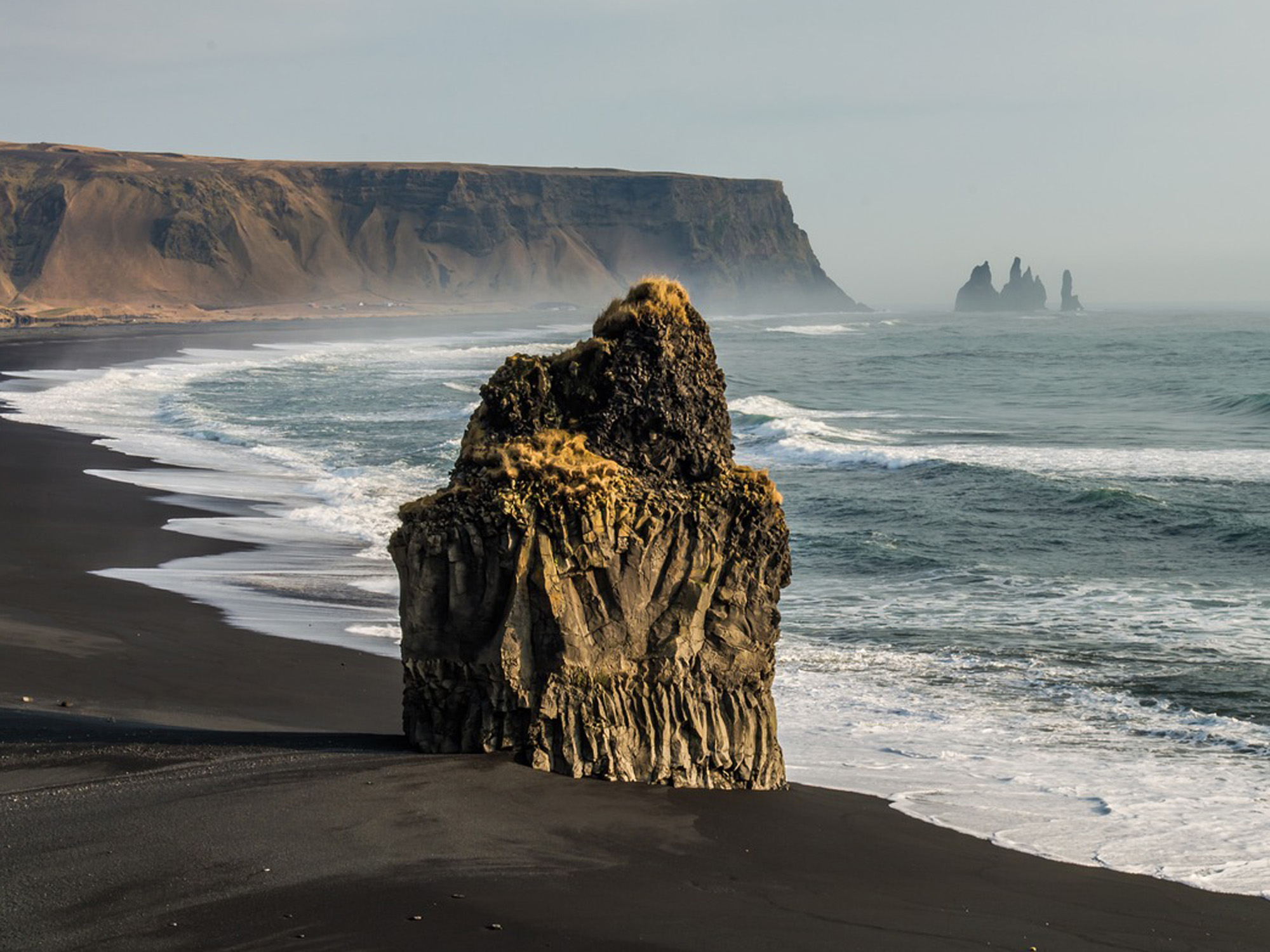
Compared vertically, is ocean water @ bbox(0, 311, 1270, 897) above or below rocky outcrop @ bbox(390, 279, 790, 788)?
below

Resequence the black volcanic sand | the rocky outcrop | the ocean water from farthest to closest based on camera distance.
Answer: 1. the ocean water
2. the rocky outcrop
3. the black volcanic sand

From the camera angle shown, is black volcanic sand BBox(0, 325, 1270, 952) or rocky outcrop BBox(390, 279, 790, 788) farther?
rocky outcrop BBox(390, 279, 790, 788)

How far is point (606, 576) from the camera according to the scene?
862cm

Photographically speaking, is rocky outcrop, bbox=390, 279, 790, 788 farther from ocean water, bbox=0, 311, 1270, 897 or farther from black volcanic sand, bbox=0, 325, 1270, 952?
ocean water, bbox=0, 311, 1270, 897

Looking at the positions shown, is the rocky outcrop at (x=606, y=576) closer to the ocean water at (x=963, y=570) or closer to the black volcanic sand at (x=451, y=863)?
the black volcanic sand at (x=451, y=863)

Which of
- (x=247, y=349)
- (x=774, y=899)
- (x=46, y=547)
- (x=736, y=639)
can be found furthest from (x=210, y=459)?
(x=247, y=349)

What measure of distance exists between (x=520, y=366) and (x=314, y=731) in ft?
9.88

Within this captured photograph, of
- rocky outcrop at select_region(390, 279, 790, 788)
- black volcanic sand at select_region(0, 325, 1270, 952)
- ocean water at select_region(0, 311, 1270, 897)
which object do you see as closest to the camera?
black volcanic sand at select_region(0, 325, 1270, 952)

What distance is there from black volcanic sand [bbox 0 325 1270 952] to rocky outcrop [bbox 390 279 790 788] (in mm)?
316

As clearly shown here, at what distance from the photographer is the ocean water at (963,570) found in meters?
10.4

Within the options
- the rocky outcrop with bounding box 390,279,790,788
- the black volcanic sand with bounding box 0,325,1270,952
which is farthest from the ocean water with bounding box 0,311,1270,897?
the rocky outcrop with bounding box 390,279,790,788

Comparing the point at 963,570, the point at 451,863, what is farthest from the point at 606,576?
the point at 963,570

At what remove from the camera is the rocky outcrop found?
27.8 feet

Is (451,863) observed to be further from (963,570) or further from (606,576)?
(963,570)
